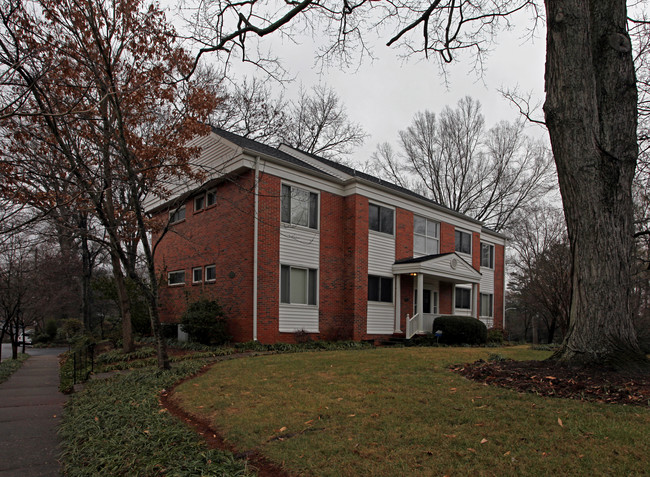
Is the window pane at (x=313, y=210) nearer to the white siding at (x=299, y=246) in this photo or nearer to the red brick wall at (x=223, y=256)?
the white siding at (x=299, y=246)

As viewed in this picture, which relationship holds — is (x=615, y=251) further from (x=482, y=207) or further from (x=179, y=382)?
(x=482, y=207)

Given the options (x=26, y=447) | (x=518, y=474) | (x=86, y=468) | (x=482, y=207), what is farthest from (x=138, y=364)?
(x=482, y=207)

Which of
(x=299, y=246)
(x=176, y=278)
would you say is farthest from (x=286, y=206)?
(x=176, y=278)

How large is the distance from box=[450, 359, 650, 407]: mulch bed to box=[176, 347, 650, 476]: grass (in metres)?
0.29

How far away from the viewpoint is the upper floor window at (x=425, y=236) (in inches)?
840

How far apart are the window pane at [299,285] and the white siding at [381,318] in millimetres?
3159

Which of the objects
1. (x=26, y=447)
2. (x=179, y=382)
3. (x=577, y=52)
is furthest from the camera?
(x=179, y=382)

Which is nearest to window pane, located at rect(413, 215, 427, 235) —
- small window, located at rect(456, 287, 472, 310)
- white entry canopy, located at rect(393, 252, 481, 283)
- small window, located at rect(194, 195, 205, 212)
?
white entry canopy, located at rect(393, 252, 481, 283)

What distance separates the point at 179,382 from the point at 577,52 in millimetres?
8768

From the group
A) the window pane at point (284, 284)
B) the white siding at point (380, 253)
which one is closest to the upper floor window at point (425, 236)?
the white siding at point (380, 253)

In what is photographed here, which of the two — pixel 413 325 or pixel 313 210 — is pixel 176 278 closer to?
pixel 313 210

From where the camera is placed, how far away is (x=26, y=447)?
5.83m

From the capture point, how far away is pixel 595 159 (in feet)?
23.0

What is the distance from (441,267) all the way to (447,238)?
11.8 ft
